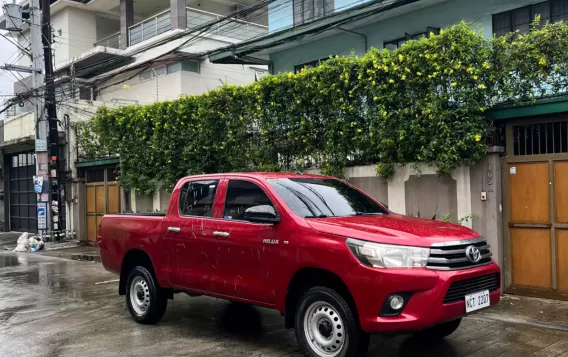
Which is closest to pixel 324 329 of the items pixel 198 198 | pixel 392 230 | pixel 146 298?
pixel 392 230

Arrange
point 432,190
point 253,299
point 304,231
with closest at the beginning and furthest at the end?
1. point 304,231
2. point 253,299
3. point 432,190

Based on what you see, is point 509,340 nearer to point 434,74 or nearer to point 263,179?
point 263,179

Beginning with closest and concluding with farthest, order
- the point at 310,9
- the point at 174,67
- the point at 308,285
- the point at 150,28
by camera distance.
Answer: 1. the point at 308,285
2. the point at 310,9
3. the point at 174,67
4. the point at 150,28

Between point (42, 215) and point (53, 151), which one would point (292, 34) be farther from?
point (42, 215)

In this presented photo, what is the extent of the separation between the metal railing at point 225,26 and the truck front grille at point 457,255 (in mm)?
19011

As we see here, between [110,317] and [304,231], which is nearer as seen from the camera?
[304,231]

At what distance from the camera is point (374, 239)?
4.64 metres

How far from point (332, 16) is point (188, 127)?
4549mm

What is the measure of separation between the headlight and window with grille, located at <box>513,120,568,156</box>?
172 inches

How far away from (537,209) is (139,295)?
5972 mm

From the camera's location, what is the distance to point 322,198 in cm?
581

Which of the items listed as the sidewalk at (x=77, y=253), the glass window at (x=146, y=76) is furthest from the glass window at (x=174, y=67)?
the sidewalk at (x=77, y=253)

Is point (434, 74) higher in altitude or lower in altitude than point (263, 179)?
higher

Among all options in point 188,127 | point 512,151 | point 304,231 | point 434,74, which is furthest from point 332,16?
point 304,231
